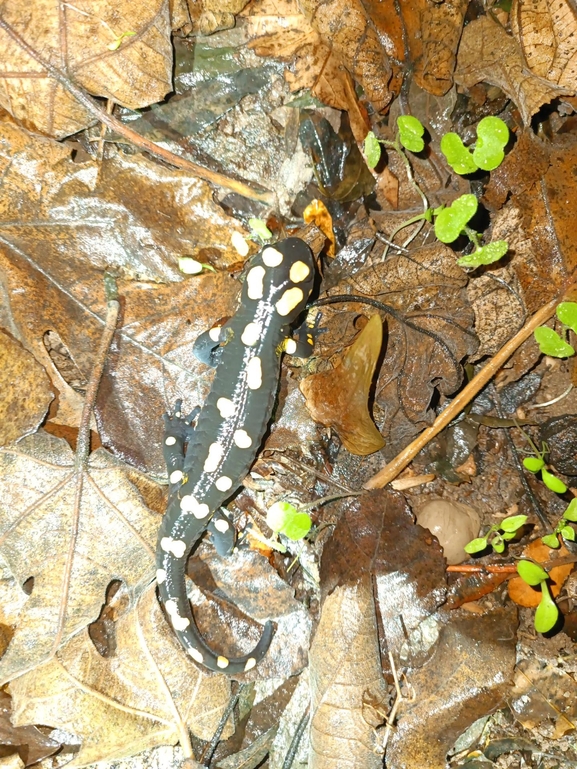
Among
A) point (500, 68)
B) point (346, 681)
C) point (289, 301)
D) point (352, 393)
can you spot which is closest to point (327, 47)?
point (500, 68)

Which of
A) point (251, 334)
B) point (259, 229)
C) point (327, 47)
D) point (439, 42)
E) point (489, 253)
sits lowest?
point (251, 334)

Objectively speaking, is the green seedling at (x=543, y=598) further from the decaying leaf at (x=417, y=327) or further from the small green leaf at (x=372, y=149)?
the small green leaf at (x=372, y=149)

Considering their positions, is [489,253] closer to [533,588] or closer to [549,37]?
[549,37]

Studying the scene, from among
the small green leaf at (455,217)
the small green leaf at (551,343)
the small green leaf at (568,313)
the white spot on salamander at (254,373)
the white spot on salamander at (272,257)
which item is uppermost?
the small green leaf at (455,217)

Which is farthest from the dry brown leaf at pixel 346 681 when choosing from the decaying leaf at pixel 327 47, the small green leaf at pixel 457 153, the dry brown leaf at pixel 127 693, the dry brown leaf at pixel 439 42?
the dry brown leaf at pixel 439 42

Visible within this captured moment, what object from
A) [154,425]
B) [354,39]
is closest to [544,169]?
[354,39]

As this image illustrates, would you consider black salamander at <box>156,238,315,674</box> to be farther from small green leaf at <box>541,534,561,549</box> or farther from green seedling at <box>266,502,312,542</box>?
small green leaf at <box>541,534,561,549</box>
